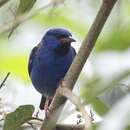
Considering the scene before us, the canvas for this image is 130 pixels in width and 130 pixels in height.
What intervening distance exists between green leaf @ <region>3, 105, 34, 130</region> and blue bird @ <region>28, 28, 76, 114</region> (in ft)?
5.35

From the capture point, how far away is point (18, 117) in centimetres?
122

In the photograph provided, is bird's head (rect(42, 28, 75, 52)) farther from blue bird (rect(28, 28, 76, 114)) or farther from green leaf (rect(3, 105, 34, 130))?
green leaf (rect(3, 105, 34, 130))

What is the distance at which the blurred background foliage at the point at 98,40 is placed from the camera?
0.56 m

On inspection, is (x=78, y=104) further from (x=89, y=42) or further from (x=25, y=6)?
(x=25, y=6)

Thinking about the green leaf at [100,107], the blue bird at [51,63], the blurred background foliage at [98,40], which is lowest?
the green leaf at [100,107]

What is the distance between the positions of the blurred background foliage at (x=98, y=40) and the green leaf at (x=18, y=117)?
0.16m

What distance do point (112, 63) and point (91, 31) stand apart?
0.60 feet

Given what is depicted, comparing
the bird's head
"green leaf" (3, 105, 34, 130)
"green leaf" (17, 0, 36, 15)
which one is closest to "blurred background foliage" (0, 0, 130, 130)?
"green leaf" (17, 0, 36, 15)

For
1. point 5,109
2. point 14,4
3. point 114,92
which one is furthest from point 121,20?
point 5,109

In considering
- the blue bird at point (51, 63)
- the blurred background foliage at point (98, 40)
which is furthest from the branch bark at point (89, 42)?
the blue bird at point (51, 63)

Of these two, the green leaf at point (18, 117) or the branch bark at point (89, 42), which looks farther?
the green leaf at point (18, 117)

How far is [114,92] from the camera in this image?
70cm

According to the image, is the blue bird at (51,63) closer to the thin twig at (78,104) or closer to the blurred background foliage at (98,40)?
the blurred background foliage at (98,40)

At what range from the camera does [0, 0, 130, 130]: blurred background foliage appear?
1.82 feet
